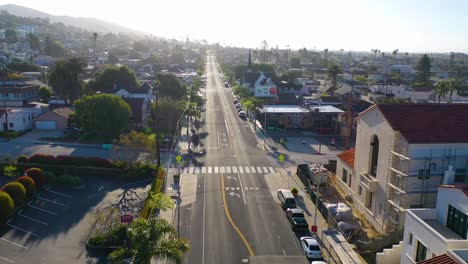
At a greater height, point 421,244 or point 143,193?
point 421,244

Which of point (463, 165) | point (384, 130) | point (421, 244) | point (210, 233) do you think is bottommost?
point (210, 233)

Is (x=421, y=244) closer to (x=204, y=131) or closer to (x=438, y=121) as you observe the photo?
(x=438, y=121)

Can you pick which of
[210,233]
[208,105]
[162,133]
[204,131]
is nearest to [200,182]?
[210,233]

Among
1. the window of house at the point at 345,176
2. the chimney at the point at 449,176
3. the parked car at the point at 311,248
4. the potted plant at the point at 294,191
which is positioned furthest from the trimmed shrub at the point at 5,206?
the chimney at the point at 449,176

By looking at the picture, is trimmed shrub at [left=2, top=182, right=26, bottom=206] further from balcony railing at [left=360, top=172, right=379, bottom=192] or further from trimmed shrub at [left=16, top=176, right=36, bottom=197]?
balcony railing at [left=360, top=172, right=379, bottom=192]

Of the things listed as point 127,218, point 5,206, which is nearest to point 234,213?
point 127,218

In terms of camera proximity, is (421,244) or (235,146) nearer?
(421,244)

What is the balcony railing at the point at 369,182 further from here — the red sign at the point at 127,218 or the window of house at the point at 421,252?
the red sign at the point at 127,218
